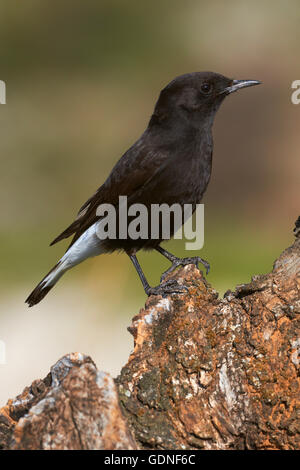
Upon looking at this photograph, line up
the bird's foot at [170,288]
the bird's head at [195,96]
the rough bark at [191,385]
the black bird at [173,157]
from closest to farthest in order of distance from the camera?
the rough bark at [191,385] < the bird's foot at [170,288] < the black bird at [173,157] < the bird's head at [195,96]

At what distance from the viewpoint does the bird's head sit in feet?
17.0

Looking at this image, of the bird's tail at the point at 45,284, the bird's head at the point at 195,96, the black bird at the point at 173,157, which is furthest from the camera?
the bird's tail at the point at 45,284

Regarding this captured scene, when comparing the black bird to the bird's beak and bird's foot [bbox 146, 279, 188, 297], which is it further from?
bird's foot [bbox 146, 279, 188, 297]

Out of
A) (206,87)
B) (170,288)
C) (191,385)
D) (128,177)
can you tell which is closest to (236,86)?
(206,87)

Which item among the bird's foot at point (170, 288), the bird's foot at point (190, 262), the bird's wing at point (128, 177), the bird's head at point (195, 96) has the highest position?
the bird's head at point (195, 96)

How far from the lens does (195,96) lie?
5.18 meters

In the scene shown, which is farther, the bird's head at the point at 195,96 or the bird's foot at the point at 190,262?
the bird's head at the point at 195,96

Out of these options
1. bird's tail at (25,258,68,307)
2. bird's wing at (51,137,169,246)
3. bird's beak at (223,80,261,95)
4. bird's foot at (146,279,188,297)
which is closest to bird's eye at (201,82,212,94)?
bird's beak at (223,80,261,95)

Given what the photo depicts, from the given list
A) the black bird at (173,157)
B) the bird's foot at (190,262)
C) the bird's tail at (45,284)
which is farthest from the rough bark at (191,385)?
the bird's tail at (45,284)

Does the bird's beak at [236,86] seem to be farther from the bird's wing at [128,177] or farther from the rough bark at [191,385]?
the rough bark at [191,385]

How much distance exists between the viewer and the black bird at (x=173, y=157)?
500 centimetres

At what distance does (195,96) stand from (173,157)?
20.6 inches

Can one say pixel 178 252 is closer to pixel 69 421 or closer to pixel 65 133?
pixel 65 133

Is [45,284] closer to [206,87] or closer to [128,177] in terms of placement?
[128,177]
